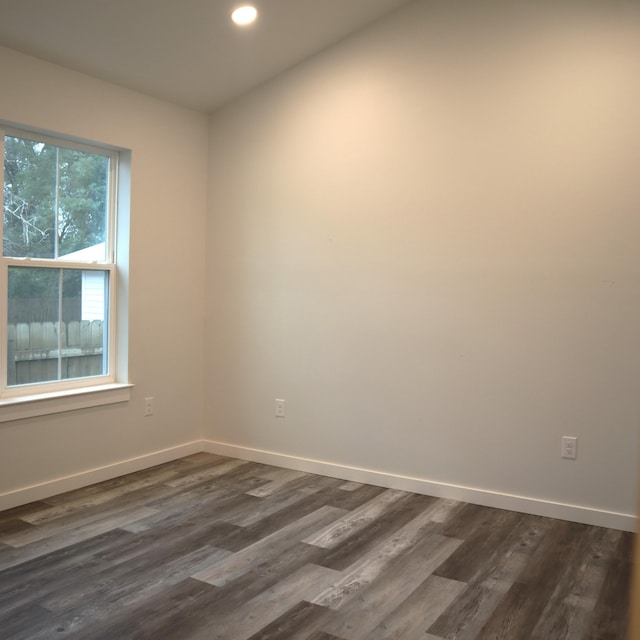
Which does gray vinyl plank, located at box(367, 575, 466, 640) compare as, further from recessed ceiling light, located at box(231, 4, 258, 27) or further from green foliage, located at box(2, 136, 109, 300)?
recessed ceiling light, located at box(231, 4, 258, 27)

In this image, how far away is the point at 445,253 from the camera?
366 centimetres

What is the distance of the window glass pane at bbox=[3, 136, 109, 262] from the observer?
3.49 meters

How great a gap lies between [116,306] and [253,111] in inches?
65.3

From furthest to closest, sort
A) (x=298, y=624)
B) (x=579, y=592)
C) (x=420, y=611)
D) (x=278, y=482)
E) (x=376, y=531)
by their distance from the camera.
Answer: (x=278, y=482), (x=376, y=531), (x=579, y=592), (x=420, y=611), (x=298, y=624)

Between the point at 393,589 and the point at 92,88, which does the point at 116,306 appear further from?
the point at 393,589

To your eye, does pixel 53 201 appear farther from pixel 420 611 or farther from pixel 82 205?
pixel 420 611

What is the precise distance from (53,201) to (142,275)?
2.40ft

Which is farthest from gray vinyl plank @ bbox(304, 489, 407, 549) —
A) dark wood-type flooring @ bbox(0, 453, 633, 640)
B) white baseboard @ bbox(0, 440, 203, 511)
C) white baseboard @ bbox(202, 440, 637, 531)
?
white baseboard @ bbox(0, 440, 203, 511)

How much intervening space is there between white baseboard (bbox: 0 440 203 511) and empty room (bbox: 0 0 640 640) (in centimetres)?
2

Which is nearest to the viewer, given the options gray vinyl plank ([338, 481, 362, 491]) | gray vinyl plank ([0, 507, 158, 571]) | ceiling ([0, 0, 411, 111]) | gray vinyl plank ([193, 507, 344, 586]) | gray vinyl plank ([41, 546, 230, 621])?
gray vinyl plank ([41, 546, 230, 621])

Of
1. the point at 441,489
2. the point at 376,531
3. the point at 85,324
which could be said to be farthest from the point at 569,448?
the point at 85,324

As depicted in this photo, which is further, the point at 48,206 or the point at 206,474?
the point at 206,474

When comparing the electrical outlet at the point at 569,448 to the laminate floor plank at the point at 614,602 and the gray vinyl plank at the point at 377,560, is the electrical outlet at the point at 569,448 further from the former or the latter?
the gray vinyl plank at the point at 377,560

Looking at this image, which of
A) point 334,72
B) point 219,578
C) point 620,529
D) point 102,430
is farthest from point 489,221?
point 102,430
